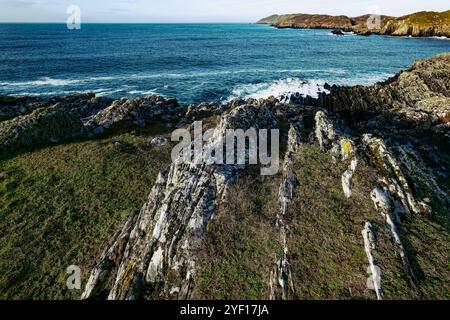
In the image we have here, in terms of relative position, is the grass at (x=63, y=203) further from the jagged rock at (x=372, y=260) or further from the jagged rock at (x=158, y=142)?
the jagged rock at (x=372, y=260)

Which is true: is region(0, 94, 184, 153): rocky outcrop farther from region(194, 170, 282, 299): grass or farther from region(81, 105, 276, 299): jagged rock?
region(194, 170, 282, 299): grass

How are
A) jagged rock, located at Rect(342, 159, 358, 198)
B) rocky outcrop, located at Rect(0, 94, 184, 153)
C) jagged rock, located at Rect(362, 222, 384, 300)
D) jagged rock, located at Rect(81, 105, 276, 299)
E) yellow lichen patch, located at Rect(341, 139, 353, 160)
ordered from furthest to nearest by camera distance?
rocky outcrop, located at Rect(0, 94, 184, 153)
yellow lichen patch, located at Rect(341, 139, 353, 160)
jagged rock, located at Rect(342, 159, 358, 198)
jagged rock, located at Rect(81, 105, 276, 299)
jagged rock, located at Rect(362, 222, 384, 300)

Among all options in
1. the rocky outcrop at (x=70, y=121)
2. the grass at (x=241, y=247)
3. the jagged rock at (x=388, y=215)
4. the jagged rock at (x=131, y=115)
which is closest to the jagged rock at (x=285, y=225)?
the grass at (x=241, y=247)

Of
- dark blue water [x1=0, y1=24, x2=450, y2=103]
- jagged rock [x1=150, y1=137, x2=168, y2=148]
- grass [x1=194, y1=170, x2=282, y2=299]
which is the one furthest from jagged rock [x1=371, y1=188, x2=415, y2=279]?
dark blue water [x1=0, y1=24, x2=450, y2=103]

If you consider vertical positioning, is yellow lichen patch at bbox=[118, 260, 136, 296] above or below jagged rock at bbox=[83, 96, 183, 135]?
below

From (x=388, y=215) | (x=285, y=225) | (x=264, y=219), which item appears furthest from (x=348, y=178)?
(x=264, y=219)

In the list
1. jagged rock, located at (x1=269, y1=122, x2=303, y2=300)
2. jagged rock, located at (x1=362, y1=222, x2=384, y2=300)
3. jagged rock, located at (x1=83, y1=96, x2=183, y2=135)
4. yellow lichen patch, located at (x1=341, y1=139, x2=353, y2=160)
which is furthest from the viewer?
jagged rock, located at (x1=83, y1=96, x2=183, y2=135)

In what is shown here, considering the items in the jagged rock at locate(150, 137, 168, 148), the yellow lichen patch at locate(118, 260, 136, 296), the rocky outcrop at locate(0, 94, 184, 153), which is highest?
the rocky outcrop at locate(0, 94, 184, 153)
